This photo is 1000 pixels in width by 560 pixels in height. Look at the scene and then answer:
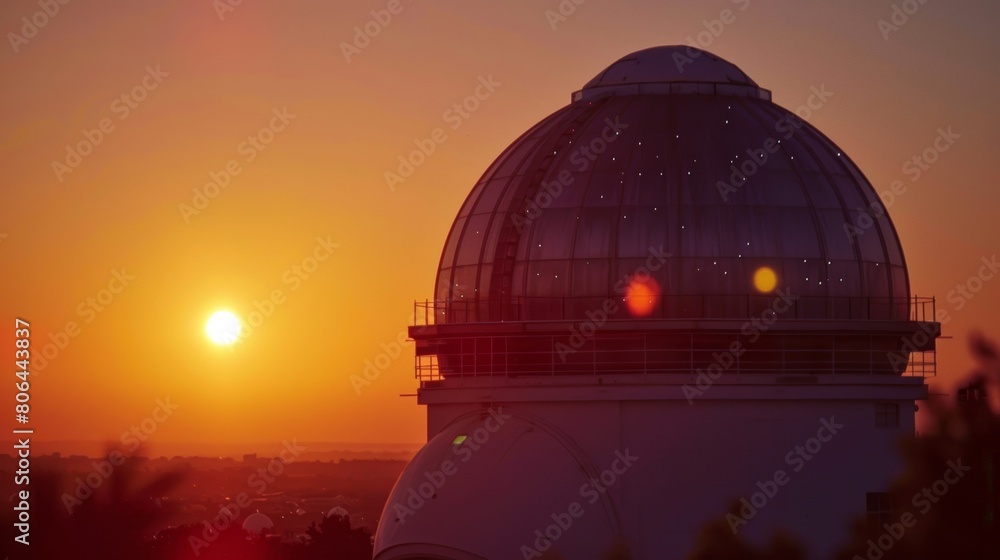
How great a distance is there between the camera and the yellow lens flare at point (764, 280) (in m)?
29.4

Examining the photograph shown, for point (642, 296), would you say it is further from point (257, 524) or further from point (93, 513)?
point (257, 524)

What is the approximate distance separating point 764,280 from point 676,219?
1815 millimetres

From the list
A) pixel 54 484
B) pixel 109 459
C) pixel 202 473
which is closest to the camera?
pixel 109 459

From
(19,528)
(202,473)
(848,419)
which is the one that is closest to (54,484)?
(19,528)

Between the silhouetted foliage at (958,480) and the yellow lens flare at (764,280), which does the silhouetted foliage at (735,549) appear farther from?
the yellow lens flare at (764,280)

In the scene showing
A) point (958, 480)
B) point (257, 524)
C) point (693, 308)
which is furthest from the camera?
point (257, 524)

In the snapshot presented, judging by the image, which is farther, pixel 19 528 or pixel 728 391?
pixel 728 391

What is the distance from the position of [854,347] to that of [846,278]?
1.21 metres

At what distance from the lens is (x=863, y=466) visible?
98.4ft

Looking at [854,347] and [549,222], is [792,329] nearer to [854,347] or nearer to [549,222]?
[854,347]

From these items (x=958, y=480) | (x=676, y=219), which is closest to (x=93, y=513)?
(x=958, y=480)

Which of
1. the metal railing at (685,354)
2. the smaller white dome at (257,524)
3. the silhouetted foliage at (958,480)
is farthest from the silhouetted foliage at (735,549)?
the smaller white dome at (257,524)

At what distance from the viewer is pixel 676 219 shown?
29.5 meters

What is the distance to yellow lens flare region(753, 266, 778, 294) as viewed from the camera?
29438 millimetres
